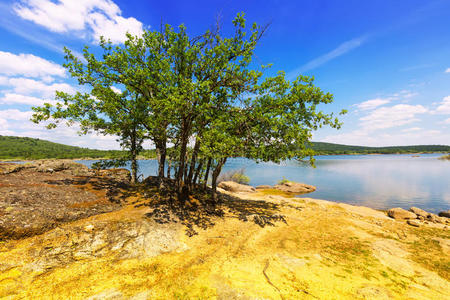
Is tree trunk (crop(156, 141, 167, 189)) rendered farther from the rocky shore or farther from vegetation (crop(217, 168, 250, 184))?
vegetation (crop(217, 168, 250, 184))

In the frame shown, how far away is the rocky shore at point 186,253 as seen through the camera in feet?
19.0

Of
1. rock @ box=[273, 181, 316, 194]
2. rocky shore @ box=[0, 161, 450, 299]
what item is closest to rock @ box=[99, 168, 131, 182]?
rocky shore @ box=[0, 161, 450, 299]

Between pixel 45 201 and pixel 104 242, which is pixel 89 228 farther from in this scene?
pixel 45 201

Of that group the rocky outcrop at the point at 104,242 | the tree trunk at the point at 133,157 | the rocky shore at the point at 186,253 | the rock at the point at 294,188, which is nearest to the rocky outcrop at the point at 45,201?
the rocky shore at the point at 186,253

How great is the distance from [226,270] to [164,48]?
14.3 meters

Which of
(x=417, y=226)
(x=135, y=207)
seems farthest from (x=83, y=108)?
(x=417, y=226)

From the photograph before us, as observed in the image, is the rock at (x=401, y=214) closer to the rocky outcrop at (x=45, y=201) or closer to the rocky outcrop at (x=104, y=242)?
the rocky outcrop at (x=104, y=242)

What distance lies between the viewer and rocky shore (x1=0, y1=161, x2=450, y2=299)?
19.0ft

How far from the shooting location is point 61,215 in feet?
29.6

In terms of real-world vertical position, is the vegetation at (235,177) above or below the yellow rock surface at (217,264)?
below

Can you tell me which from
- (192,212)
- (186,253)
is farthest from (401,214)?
(186,253)

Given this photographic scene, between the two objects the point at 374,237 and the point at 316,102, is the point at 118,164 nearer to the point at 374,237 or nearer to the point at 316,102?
the point at 316,102

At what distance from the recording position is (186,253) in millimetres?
8328

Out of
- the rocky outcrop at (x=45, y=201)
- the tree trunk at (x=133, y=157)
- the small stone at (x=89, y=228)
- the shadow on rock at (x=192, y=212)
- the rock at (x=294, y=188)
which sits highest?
the tree trunk at (x=133, y=157)
